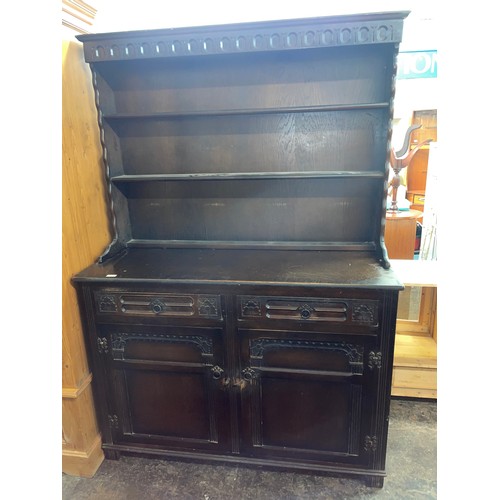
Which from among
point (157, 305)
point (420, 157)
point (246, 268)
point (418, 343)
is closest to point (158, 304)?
point (157, 305)

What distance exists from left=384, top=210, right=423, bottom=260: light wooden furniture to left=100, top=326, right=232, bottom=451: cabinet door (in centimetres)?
206

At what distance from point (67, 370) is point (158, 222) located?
31.1 inches

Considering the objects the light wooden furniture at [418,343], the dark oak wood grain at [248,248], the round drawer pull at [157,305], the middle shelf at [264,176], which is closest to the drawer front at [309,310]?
the dark oak wood grain at [248,248]

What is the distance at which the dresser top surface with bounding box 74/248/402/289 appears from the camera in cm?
143

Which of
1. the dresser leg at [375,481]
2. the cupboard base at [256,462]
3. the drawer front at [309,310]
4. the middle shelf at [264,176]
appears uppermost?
the middle shelf at [264,176]

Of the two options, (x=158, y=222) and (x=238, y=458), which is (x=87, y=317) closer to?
(x=158, y=222)

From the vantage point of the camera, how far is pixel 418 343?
216cm

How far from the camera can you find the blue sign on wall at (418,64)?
2.55 metres

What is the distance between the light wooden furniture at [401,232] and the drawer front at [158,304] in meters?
2.03

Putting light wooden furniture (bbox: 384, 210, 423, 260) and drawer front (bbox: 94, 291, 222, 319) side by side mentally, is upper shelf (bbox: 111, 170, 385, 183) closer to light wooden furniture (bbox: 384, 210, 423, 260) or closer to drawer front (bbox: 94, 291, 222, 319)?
drawer front (bbox: 94, 291, 222, 319)

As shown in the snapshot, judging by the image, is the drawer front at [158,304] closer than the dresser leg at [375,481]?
Yes

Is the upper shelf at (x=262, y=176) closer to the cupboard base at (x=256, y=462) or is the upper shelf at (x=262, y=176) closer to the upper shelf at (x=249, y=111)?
the upper shelf at (x=249, y=111)

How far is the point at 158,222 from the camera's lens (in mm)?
1912

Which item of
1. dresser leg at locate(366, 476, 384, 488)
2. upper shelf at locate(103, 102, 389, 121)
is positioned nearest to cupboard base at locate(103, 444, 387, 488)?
dresser leg at locate(366, 476, 384, 488)
